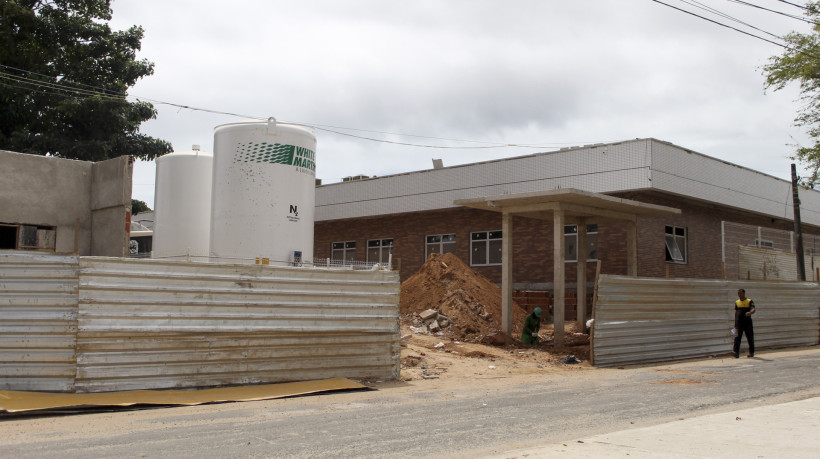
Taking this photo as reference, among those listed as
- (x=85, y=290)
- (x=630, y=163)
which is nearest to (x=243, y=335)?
(x=85, y=290)

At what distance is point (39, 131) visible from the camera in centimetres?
3033

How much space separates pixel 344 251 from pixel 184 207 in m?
18.7

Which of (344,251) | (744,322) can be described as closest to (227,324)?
(744,322)

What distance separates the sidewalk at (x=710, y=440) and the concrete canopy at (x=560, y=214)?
1027 cm

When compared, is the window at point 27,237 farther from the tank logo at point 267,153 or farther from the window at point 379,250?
the window at point 379,250

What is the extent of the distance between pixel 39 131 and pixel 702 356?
27341 mm

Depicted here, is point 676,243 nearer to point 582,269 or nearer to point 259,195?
point 582,269

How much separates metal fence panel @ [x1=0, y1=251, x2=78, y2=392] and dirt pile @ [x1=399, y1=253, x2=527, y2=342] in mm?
11842

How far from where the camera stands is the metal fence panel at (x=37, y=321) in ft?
30.8

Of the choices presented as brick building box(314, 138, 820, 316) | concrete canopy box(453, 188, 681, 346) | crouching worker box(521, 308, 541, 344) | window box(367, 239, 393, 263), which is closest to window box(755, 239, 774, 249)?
brick building box(314, 138, 820, 316)

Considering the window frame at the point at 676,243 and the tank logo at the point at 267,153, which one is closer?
the tank logo at the point at 267,153

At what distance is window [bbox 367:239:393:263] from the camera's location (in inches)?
1297

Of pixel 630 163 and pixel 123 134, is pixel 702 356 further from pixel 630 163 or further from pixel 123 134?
pixel 123 134

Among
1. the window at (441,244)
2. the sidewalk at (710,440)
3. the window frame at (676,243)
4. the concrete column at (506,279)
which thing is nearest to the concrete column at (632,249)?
the window frame at (676,243)
